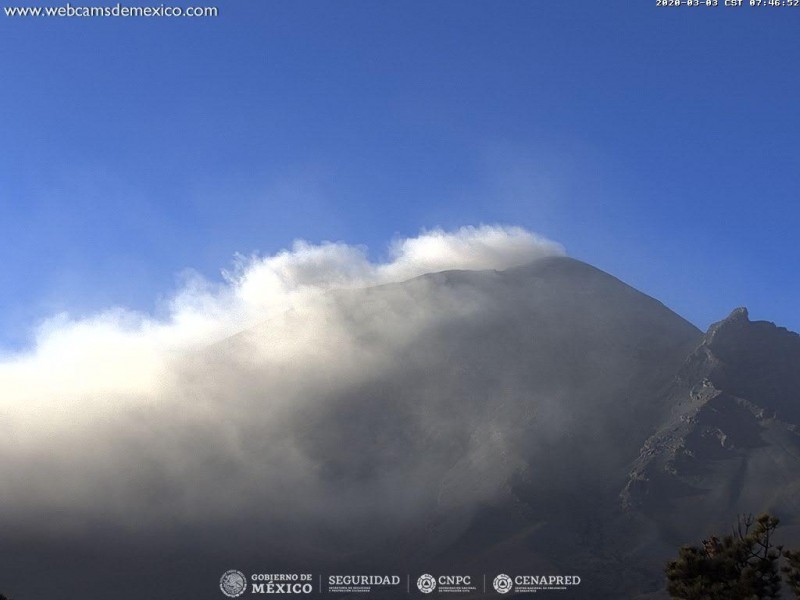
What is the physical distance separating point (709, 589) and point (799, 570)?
644cm

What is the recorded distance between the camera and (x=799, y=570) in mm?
55344

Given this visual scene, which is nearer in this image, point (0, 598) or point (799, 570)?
point (799, 570)

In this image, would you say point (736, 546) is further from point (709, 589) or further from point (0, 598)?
point (0, 598)

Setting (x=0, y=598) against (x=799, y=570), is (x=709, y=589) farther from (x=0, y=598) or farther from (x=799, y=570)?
(x=0, y=598)

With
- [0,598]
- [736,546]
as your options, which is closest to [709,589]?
[736,546]

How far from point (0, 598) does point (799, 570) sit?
62609mm

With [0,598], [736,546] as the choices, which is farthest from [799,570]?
[0,598]

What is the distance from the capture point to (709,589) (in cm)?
5447

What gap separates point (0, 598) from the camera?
231 feet

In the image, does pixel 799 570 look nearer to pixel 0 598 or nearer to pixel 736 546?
pixel 736 546

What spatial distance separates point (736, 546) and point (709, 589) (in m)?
4.00

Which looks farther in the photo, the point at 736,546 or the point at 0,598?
the point at 0,598

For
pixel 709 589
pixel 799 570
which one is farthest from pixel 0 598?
pixel 799 570
